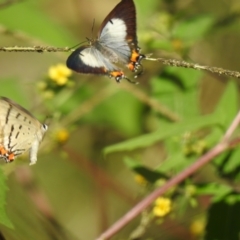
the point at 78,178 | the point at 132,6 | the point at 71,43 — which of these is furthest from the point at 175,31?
the point at 78,178

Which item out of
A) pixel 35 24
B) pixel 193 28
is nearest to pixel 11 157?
pixel 193 28

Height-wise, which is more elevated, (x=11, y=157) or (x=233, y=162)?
(x=11, y=157)

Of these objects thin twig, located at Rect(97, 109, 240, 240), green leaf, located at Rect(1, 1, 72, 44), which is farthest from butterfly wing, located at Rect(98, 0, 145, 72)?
green leaf, located at Rect(1, 1, 72, 44)

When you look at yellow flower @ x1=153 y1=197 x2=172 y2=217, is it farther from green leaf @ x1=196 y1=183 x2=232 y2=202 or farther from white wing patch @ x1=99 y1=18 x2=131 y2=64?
white wing patch @ x1=99 y1=18 x2=131 y2=64

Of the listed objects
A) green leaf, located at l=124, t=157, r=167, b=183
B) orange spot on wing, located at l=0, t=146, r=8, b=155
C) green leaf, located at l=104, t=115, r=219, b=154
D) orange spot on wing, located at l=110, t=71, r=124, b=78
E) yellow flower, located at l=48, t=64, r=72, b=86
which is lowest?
green leaf, located at l=124, t=157, r=167, b=183

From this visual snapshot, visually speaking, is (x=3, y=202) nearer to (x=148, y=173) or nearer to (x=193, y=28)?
(x=148, y=173)

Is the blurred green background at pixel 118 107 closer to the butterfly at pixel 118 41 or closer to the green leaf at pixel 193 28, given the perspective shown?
the green leaf at pixel 193 28
